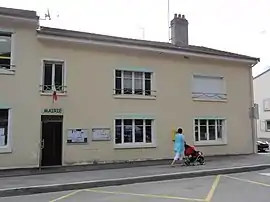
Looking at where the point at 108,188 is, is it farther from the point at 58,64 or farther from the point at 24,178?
the point at 58,64

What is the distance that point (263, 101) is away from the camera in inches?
1540

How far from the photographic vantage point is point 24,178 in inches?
476

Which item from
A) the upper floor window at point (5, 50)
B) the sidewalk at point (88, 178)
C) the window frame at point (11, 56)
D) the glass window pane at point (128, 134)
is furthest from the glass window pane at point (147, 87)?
the upper floor window at point (5, 50)

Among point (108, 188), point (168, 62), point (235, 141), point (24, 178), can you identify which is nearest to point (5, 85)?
point (24, 178)

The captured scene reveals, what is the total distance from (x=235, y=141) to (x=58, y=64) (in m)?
10.9

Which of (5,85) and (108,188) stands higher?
(5,85)

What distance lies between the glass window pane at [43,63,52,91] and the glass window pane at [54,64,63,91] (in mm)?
229

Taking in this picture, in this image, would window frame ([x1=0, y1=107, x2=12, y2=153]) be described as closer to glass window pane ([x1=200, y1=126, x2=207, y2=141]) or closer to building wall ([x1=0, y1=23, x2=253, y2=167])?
building wall ([x1=0, y1=23, x2=253, y2=167])

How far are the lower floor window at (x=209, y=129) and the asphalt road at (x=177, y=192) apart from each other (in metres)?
7.09

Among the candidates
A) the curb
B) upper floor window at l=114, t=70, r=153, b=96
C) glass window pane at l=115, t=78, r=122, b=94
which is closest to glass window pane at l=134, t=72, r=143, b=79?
upper floor window at l=114, t=70, r=153, b=96

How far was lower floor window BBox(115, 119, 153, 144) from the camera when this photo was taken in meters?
16.7

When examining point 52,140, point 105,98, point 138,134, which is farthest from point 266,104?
point 52,140

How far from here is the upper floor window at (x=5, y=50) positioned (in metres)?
14.5

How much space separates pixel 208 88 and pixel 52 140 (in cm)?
915
